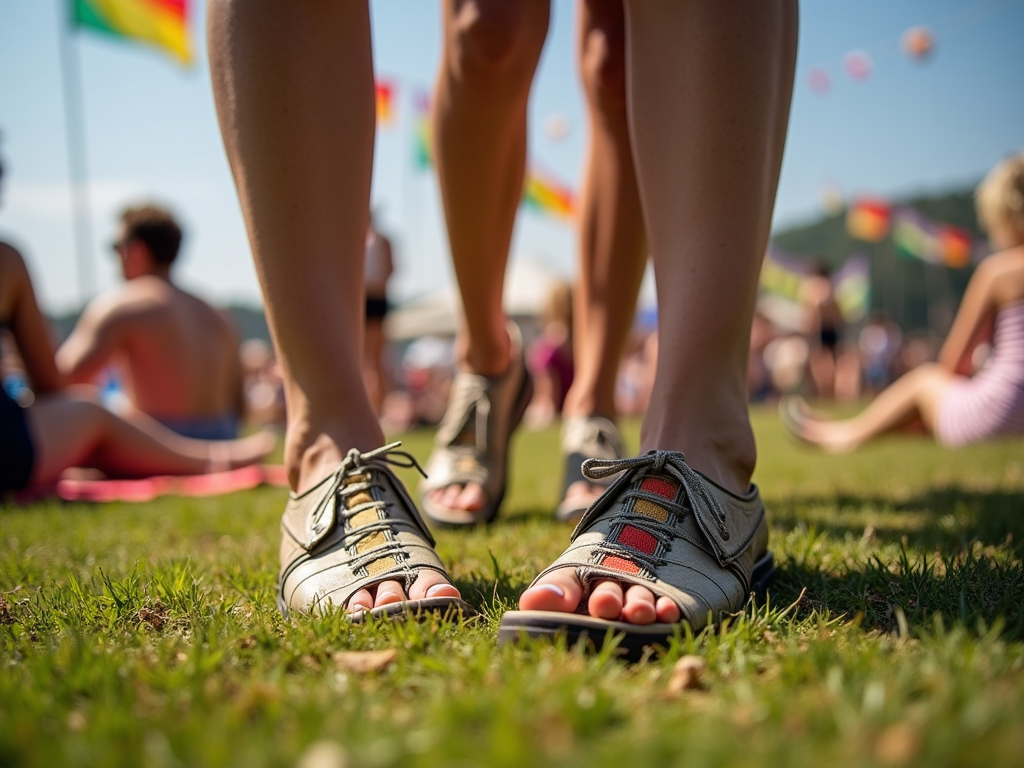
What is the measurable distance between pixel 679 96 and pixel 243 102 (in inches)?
29.6

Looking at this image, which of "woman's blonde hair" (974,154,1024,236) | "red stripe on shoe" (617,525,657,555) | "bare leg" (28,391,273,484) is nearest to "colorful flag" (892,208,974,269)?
"woman's blonde hair" (974,154,1024,236)

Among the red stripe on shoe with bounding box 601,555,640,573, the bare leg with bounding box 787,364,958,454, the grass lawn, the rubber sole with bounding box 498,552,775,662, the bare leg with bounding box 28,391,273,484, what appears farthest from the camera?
the bare leg with bounding box 787,364,958,454

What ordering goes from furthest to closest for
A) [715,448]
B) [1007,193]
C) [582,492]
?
[1007,193] < [582,492] < [715,448]

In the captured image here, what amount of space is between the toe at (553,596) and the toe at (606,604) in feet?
0.09

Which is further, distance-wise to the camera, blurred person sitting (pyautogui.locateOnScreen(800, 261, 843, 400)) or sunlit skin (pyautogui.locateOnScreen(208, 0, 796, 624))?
blurred person sitting (pyautogui.locateOnScreen(800, 261, 843, 400))

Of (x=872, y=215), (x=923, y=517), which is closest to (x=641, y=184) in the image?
(x=923, y=517)

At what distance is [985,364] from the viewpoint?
15.0ft

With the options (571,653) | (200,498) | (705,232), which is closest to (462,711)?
(571,653)

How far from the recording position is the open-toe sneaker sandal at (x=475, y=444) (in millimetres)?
2203

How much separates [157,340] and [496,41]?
317 cm

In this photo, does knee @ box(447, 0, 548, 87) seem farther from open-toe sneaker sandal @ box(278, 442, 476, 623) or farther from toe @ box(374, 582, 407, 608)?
toe @ box(374, 582, 407, 608)

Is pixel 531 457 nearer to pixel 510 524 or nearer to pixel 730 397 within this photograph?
pixel 510 524

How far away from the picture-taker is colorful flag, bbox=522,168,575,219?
17.6 metres

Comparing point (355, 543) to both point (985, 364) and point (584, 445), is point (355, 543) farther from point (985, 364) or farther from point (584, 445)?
point (985, 364)
